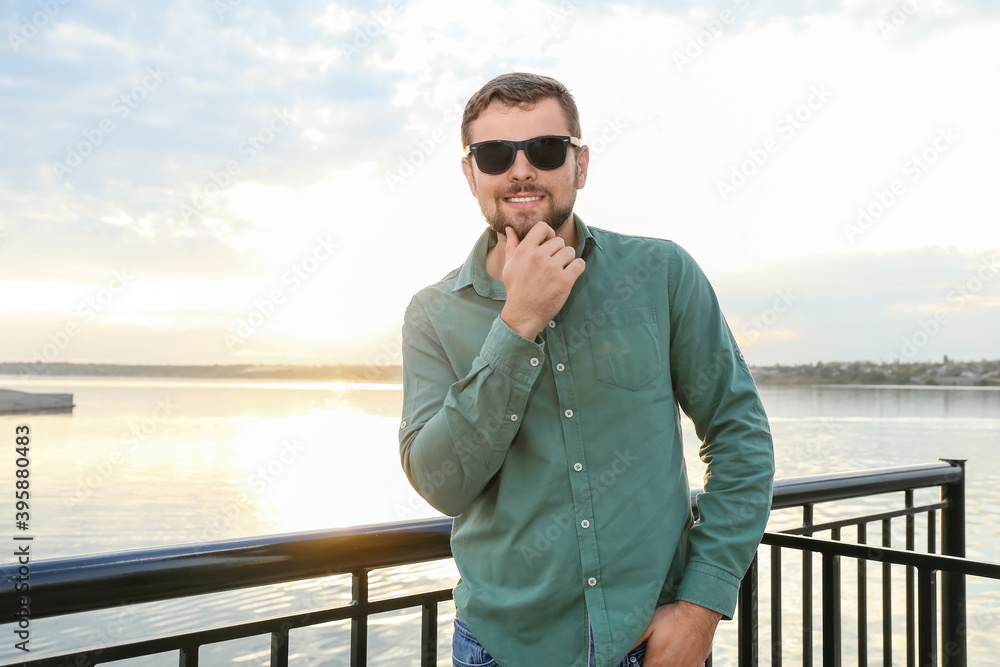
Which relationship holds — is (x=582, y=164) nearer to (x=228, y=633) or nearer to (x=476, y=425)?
(x=476, y=425)

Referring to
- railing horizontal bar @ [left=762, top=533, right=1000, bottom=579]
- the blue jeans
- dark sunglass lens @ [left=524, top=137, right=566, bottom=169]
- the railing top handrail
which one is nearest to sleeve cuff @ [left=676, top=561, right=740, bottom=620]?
the blue jeans

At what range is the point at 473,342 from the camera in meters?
1.37

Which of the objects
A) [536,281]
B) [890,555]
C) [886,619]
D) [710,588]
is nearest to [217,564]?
[536,281]

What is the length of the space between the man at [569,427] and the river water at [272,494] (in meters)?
0.44

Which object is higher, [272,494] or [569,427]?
[569,427]

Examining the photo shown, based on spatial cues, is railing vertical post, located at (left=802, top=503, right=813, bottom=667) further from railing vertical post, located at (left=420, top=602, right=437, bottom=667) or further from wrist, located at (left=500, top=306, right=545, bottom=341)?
wrist, located at (left=500, top=306, right=545, bottom=341)

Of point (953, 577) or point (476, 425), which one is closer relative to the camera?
point (476, 425)

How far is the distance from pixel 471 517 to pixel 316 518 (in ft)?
51.0

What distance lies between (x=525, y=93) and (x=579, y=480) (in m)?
0.76

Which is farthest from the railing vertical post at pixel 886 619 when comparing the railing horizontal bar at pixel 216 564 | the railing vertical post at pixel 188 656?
the railing vertical post at pixel 188 656

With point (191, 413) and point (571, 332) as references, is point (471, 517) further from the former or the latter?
point (191, 413)

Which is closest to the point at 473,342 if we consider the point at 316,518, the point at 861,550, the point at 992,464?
the point at 861,550

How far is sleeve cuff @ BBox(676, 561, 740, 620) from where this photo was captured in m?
1.20

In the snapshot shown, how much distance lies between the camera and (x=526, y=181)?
4.29 ft
